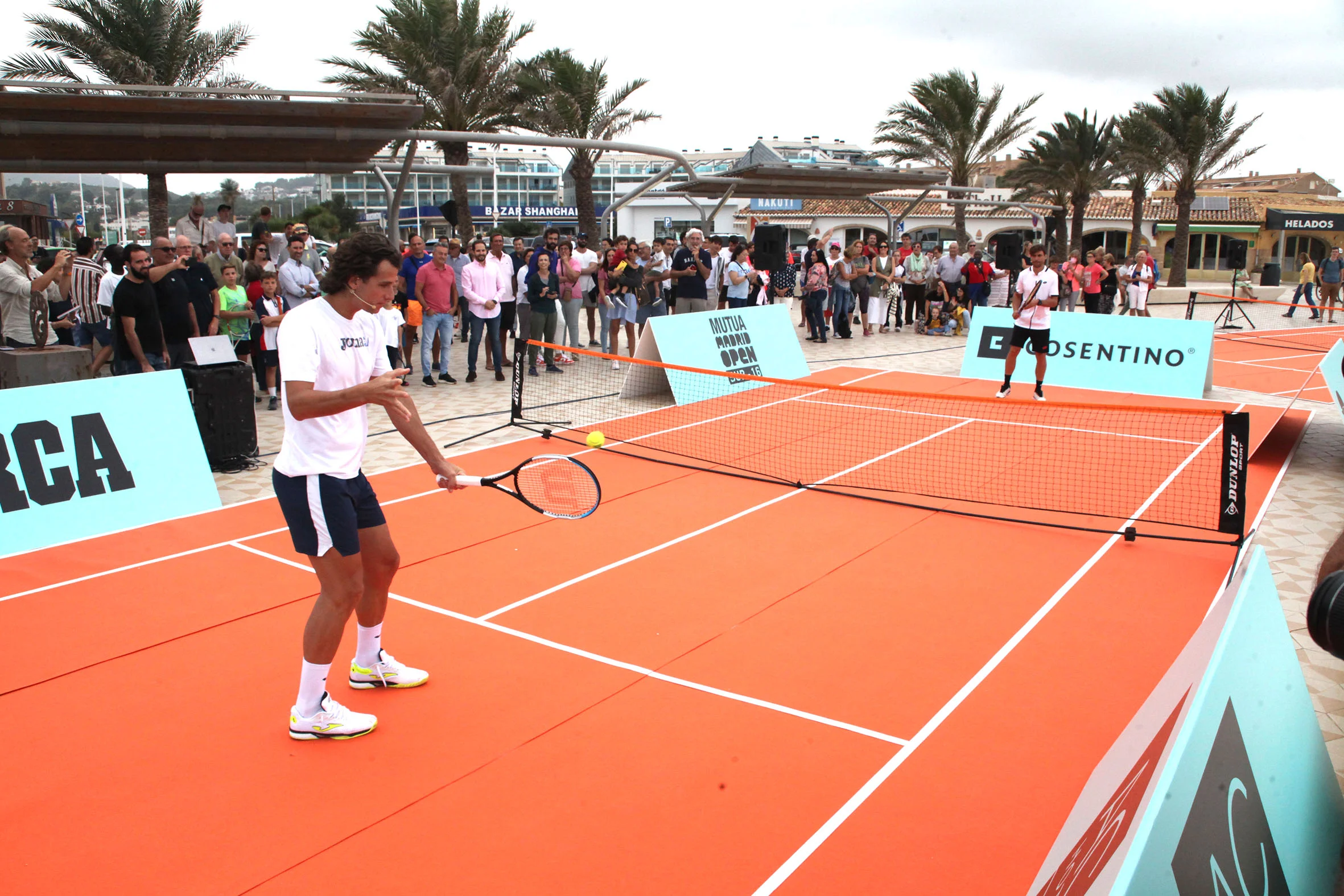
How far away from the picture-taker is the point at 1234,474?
689 centimetres

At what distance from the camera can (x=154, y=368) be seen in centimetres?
978

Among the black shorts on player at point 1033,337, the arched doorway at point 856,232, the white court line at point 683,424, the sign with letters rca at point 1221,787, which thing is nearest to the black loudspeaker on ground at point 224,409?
the white court line at point 683,424

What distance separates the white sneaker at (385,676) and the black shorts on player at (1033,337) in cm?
1024

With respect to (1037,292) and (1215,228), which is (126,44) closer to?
(1037,292)

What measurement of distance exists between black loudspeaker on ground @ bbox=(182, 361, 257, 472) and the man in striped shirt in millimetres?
3063

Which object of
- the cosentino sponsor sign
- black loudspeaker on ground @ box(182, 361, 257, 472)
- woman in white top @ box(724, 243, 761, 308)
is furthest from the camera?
the cosentino sponsor sign

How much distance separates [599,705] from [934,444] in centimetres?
668

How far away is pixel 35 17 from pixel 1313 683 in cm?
2695

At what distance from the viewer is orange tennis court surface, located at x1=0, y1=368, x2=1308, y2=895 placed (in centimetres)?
367

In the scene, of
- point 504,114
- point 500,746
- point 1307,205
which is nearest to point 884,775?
point 500,746

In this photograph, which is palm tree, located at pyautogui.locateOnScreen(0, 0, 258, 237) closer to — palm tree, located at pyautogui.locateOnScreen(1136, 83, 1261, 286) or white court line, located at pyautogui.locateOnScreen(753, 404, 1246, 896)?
white court line, located at pyautogui.locateOnScreen(753, 404, 1246, 896)

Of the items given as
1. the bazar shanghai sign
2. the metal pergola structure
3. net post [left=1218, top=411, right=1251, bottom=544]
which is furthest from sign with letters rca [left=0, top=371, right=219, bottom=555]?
the bazar shanghai sign

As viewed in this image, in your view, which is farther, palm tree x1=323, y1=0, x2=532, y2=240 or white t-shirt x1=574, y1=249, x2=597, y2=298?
palm tree x1=323, y1=0, x2=532, y2=240

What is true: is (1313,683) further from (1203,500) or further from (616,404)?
(616,404)
